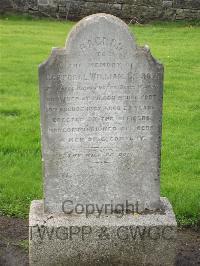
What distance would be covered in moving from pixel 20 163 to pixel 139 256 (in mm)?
2299

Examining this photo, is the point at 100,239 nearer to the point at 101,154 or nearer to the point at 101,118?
the point at 101,154

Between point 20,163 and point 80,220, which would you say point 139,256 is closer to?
point 80,220

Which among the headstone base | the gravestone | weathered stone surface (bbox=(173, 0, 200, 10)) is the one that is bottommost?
the headstone base

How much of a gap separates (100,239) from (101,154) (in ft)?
2.13

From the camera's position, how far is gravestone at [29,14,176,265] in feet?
14.6

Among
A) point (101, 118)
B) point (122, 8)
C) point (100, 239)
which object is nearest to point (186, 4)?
point (122, 8)

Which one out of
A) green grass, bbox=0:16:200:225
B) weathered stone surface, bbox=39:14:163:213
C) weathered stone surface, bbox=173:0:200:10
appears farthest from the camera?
weathered stone surface, bbox=173:0:200:10

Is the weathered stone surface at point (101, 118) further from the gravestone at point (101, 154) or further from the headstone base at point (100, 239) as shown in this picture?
the headstone base at point (100, 239)

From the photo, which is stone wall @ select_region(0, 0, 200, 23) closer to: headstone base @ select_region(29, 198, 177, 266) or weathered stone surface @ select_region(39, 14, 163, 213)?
weathered stone surface @ select_region(39, 14, 163, 213)

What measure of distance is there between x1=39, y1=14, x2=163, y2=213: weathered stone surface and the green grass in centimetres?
111

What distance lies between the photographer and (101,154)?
183 inches

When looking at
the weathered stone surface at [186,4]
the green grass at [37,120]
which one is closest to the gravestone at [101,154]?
the green grass at [37,120]

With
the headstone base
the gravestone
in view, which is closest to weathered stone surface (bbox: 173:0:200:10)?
the gravestone

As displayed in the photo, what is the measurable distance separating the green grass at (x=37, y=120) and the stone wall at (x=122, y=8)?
2808 millimetres
